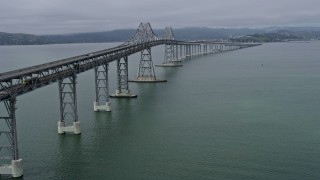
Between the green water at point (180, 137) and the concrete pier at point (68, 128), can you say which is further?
the concrete pier at point (68, 128)

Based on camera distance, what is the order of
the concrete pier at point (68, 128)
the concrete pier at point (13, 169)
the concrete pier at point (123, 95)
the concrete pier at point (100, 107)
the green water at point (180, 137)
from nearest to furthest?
1. the concrete pier at point (13, 169)
2. the green water at point (180, 137)
3. the concrete pier at point (68, 128)
4. the concrete pier at point (100, 107)
5. the concrete pier at point (123, 95)

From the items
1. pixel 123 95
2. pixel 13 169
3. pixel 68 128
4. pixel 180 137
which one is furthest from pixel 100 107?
pixel 13 169

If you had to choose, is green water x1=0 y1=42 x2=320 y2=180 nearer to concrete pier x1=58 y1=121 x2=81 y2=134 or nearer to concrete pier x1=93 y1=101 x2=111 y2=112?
concrete pier x1=58 y1=121 x2=81 y2=134

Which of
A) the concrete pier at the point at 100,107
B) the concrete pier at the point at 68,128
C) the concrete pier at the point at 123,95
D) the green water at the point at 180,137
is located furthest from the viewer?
the concrete pier at the point at 123,95

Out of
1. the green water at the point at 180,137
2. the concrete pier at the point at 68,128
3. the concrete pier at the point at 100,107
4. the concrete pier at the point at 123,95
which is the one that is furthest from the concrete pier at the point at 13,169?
the concrete pier at the point at 123,95

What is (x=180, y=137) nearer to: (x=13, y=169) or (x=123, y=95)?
(x=13, y=169)

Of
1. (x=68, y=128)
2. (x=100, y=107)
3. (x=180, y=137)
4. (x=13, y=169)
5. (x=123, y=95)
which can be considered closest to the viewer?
(x=13, y=169)

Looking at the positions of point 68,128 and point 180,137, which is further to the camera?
point 68,128

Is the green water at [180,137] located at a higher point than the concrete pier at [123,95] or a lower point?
lower

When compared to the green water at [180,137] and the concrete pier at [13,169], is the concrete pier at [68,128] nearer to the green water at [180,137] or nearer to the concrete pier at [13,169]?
the green water at [180,137]
